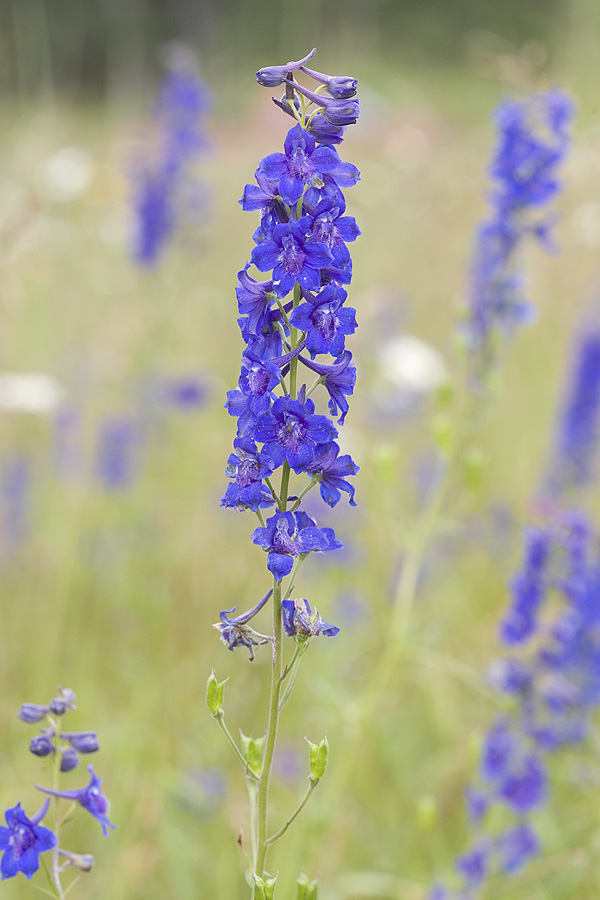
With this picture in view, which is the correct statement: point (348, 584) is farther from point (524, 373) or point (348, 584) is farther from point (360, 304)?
point (524, 373)

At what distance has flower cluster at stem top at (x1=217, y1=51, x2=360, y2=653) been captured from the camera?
1.32 meters

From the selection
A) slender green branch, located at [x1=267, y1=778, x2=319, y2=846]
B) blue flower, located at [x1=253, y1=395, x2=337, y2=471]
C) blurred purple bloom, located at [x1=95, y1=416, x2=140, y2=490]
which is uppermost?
blurred purple bloom, located at [x1=95, y1=416, x2=140, y2=490]

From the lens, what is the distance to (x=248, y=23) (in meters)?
21.3

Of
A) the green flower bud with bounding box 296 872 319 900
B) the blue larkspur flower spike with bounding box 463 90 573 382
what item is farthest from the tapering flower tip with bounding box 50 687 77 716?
the blue larkspur flower spike with bounding box 463 90 573 382

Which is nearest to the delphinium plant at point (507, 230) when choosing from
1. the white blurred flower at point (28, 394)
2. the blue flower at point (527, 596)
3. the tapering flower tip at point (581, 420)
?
the blue flower at point (527, 596)

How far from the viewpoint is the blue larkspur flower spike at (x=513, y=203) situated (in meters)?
3.16

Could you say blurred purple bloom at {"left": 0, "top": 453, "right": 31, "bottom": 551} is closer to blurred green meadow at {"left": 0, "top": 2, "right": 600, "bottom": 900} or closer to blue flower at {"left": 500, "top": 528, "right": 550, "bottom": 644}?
blurred green meadow at {"left": 0, "top": 2, "right": 600, "bottom": 900}

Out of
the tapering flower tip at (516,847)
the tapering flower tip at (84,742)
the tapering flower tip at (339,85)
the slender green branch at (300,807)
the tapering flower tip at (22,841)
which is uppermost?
the tapering flower tip at (339,85)

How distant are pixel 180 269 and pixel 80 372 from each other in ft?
3.13

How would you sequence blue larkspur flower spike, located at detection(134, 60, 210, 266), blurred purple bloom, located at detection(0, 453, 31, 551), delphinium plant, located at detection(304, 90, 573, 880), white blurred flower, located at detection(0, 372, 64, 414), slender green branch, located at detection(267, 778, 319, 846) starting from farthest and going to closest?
1. blue larkspur flower spike, located at detection(134, 60, 210, 266)
2. blurred purple bloom, located at detection(0, 453, 31, 551)
3. white blurred flower, located at detection(0, 372, 64, 414)
4. delphinium plant, located at detection(304, 90, 573, 880)
5. slender green branch, located at detection(267, 778, 319, 846)

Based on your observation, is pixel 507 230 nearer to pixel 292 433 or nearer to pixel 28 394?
pixel 292 433

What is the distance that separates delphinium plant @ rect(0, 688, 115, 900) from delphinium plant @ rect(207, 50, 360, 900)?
29 centimetres

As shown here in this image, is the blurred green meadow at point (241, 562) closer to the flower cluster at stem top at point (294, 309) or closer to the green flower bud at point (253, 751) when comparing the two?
the green flower bud at point (253, 751)

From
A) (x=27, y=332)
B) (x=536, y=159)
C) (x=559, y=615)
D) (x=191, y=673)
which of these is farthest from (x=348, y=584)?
(x=27, y=332)
